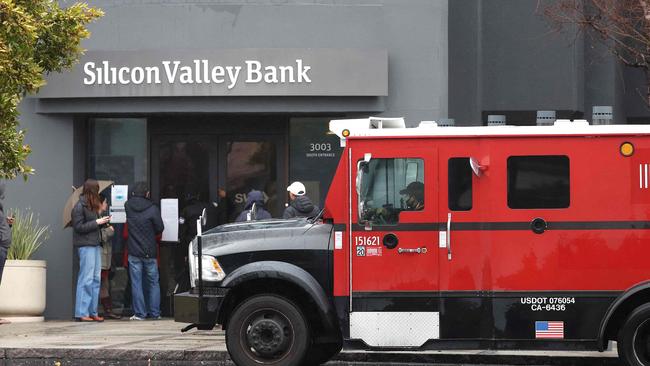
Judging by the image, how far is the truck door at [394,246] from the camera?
35.6 ft

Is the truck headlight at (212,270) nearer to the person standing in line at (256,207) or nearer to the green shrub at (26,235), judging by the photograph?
the person standing in line at (256,207)

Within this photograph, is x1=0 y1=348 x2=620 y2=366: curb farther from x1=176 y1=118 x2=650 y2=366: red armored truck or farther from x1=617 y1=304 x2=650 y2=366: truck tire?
x1=617 y1=304 x2=650 y2=366: truck tire

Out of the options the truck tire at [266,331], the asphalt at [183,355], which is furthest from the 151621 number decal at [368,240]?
the asphalt at [183,355]

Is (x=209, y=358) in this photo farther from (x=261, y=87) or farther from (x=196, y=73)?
(x=196, y=73)

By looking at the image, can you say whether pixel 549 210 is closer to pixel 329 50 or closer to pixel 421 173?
pixel 421 173

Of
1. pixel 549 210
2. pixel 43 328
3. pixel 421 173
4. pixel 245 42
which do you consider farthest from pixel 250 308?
pixel 245 42

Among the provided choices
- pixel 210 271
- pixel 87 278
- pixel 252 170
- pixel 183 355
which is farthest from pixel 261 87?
pixel 210 271

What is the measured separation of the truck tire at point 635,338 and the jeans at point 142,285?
8.72 m

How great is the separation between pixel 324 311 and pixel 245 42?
750cm

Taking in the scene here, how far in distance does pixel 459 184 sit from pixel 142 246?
25.4ft

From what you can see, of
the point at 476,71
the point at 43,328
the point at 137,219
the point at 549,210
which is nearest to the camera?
the point at 549,210

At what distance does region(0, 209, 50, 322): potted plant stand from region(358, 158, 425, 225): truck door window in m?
7.92

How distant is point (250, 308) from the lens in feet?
36.2

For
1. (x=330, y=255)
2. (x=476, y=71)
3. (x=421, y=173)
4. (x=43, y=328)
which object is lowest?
(x=43, y=328)
